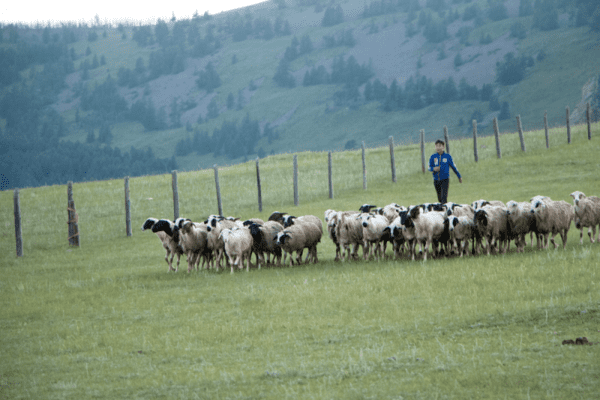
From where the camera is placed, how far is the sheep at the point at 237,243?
17.4 meters

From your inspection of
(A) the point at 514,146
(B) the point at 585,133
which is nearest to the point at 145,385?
(A) the point at 514,146

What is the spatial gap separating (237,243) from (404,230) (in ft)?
15.8

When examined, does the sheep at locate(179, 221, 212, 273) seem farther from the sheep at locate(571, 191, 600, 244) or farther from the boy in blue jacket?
the sheep at locate(571, 191, 600, 244)

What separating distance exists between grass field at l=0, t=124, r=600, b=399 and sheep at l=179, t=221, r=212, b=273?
0.63 metres

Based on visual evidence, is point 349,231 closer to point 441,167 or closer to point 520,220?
point 441,167

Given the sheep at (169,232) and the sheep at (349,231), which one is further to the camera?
the sheep at (169,232)

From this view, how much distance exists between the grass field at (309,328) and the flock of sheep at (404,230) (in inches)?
31.8

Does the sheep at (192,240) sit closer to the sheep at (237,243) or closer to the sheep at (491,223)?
the sheep at (237,243)

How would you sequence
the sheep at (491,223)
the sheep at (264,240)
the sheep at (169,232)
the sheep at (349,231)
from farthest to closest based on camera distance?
the sheep at (169,232) < the sheep at (264,240) < the sheep at (349,231) < the sheep at (491,223)

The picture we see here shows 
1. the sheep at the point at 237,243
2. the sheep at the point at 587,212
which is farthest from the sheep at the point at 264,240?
the sheep at the point at 587,212

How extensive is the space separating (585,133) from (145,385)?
47381 millimetres

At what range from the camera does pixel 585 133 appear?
47.9 metres

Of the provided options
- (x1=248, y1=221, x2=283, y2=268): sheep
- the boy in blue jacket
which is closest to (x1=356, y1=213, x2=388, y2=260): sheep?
(x1=248, y1=221, x2=283, y2=268): sheep

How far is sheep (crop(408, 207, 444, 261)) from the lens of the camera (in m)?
16.7
